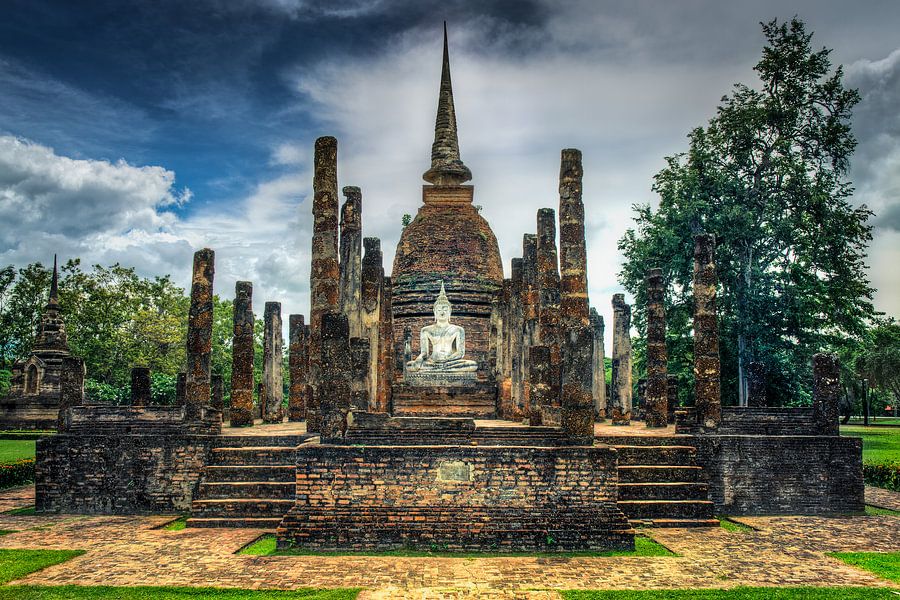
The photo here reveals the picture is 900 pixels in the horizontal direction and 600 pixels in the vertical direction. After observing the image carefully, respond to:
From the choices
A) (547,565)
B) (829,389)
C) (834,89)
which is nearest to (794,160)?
(834,89)

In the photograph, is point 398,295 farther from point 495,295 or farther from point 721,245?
point 721,245

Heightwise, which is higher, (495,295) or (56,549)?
(495,295)

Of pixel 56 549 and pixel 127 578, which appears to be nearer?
pixel 127 578

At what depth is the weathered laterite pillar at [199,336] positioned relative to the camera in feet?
45.9

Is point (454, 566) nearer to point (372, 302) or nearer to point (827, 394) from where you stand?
point (827, 394)

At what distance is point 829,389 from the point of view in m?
14.3

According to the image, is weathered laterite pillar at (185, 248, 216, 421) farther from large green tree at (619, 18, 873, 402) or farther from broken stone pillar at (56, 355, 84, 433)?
large green tree at (619, 18, 873, 402)

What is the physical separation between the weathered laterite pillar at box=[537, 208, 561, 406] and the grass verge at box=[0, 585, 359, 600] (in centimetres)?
740

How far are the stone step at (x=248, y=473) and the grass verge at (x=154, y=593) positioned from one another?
4124 mm

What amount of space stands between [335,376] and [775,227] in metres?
18.6

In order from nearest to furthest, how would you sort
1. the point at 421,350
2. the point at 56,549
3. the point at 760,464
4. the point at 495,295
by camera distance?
the point at 56,549 < the point at 760,464 < the point at 421,350 < the point at 495,295

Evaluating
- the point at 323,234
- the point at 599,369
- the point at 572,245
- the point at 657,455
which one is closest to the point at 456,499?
the point at 657,455

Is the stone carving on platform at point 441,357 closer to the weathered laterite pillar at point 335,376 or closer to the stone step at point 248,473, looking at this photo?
the stone step at point 248,473

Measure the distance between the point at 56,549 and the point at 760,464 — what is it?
11.3 m
